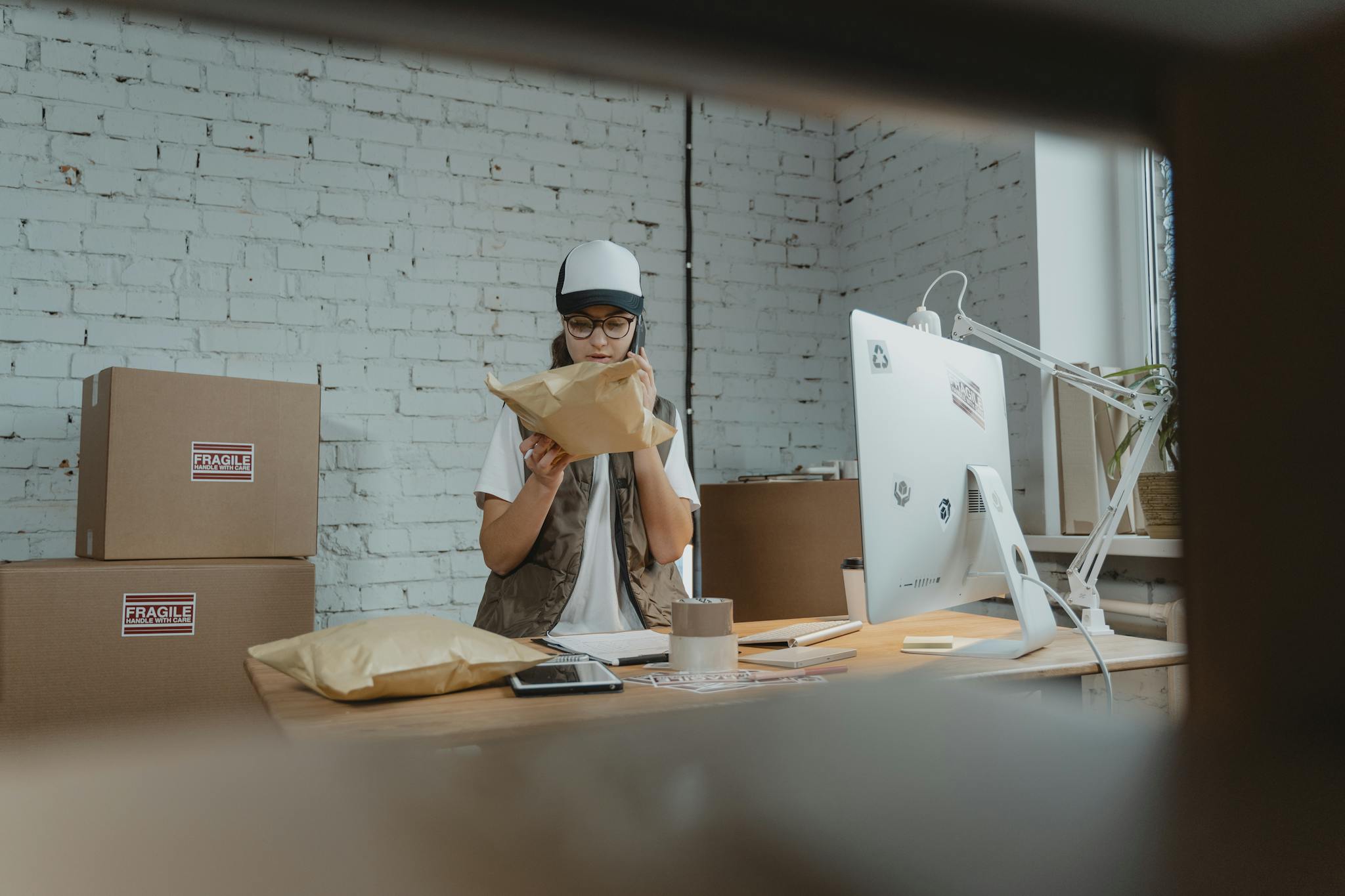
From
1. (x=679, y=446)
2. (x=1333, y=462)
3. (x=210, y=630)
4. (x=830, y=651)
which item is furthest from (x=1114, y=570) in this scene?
(x=1333, y=462)

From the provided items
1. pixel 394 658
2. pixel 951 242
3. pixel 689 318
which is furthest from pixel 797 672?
pixel 689 318

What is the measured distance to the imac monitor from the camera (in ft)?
3.35

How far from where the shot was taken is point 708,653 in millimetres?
1059

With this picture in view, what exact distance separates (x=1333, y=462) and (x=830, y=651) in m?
1.17

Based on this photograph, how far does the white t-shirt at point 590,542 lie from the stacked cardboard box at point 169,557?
20.3 inches

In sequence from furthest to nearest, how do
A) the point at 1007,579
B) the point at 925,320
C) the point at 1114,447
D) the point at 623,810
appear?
the point at 1114,447, the point at 925,320, the point at 1007,579, the point at 623,810

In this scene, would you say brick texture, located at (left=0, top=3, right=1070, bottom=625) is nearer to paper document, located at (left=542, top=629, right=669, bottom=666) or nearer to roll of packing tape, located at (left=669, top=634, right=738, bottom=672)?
paper document, located at (left=542, top=629, right=669, bottom=666)

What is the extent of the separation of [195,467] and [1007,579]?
5.51ft

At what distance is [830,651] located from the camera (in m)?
1.26

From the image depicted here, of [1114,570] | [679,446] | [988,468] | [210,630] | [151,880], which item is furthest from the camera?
[1114,570]

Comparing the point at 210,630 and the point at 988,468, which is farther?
the point at 210,630

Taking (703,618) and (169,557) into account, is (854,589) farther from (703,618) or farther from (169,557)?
(169,557)

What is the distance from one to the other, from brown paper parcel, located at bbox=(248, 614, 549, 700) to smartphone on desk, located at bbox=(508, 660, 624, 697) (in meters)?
0.02

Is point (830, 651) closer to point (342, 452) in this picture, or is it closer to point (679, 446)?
point (679, 446)
